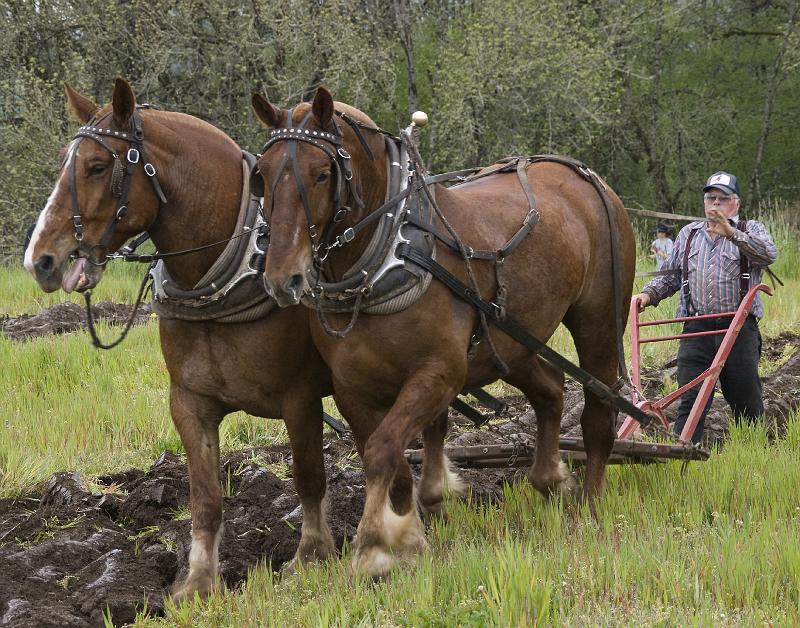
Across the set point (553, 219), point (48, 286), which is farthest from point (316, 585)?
point (553, 219)

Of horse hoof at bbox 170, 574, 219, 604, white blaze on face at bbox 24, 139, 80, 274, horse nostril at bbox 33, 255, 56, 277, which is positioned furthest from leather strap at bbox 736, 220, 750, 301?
horse nostril at bbox 33, 255, 56, 277

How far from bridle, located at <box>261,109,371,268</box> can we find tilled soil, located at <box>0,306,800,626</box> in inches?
59.7

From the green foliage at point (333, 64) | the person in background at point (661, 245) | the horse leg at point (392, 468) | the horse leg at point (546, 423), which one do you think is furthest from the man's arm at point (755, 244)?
the green foliage at point (333, 64)

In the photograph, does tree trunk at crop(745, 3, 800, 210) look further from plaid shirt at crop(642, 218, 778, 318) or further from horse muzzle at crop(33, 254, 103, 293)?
horse muzzle at crop(33, 254, 103, 293)

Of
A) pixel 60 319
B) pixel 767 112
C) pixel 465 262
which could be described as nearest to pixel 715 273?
pixel 465 262

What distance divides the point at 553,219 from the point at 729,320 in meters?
2.03

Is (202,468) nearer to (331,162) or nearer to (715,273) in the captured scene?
(331,162)

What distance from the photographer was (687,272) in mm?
→ 6141

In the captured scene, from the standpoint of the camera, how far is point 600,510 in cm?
477

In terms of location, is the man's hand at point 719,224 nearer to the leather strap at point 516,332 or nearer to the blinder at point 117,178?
the leather strap at point 516,332

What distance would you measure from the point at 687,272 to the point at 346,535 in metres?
2.81

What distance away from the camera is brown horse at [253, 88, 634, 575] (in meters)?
3.48

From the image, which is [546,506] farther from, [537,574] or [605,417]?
[537,574]

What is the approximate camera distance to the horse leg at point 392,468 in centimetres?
358
